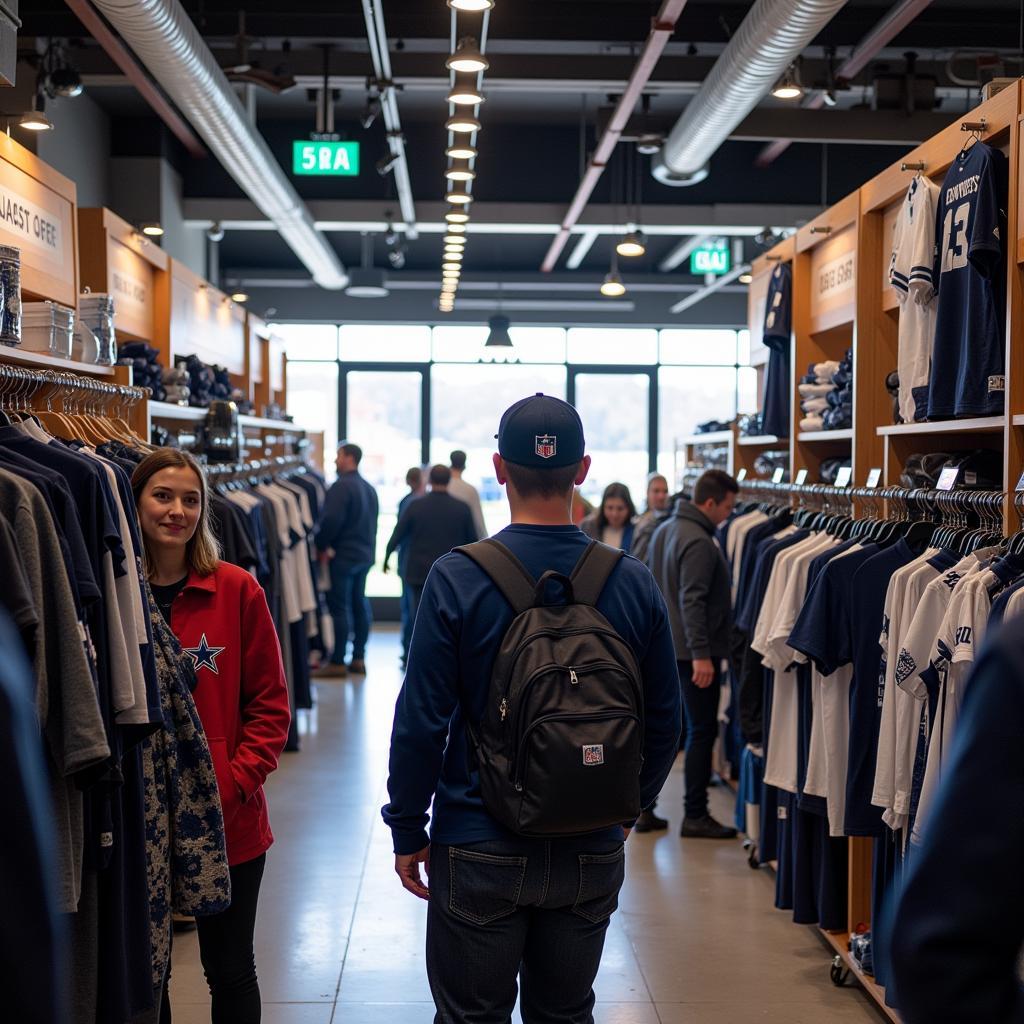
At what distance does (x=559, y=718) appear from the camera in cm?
224

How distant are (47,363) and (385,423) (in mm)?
11692

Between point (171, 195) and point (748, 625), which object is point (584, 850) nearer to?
point (748, 625)

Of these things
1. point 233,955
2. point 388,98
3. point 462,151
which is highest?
point 388,98

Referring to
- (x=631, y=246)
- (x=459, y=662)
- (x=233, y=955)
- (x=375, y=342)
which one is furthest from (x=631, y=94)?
(x=375, y=342)

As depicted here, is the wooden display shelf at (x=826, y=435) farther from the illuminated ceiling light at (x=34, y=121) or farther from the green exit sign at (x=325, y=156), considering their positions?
the green exit sign at (x=325, y=156)

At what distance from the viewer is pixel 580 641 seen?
2.31 m

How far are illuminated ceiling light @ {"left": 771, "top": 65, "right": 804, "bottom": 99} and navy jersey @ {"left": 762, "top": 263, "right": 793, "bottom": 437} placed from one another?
0.96 metres

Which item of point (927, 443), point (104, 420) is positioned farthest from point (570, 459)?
point (104, 420)

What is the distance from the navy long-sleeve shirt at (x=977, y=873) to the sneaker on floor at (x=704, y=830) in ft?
17.2

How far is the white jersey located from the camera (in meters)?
3.84

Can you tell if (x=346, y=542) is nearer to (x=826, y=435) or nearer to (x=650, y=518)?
(x=650, y=518)

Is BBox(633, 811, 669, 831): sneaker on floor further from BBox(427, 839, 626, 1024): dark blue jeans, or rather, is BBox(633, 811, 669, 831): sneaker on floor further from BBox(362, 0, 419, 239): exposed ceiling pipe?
BBox(362, 0, 419, 239): exposed ceiling pipe

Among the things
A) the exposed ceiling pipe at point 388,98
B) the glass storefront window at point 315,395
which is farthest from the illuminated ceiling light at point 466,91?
the glass storefront window at point 315,395

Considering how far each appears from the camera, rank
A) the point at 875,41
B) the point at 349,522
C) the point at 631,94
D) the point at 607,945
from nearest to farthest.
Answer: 1. the point at 607,945
2. the point at 631,94
3. the point at 875,41
4. the point at 349,522
